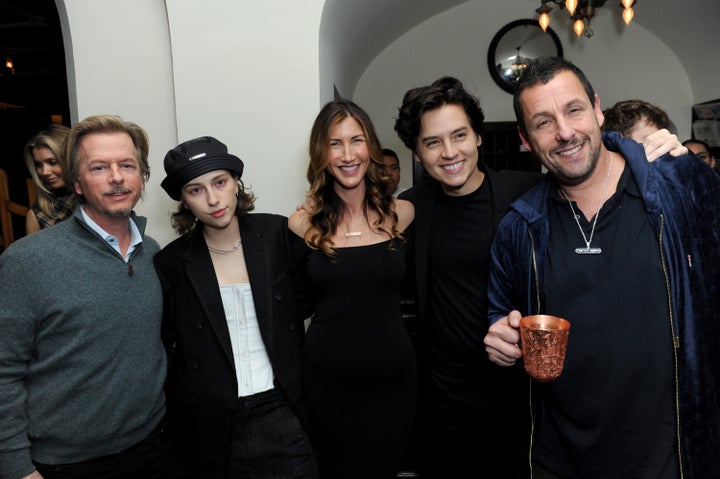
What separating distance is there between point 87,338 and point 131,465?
452 mm

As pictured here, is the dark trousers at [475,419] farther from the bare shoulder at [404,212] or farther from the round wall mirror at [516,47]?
the round wall mirror at [516,47]

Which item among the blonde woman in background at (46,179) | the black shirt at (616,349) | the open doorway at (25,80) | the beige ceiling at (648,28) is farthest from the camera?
the open doorway at (25,80)

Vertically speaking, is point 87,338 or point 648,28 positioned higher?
point 648,28

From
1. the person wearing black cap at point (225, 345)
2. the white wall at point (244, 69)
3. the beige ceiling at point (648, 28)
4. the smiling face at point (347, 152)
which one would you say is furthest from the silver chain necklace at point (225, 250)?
the beige ceiling at point (648, 28)

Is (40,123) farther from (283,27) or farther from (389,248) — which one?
(389,248)

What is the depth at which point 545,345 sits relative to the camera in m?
1.18

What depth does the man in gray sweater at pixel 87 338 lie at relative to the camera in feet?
4.56

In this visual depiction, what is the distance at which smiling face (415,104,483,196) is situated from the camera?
181 cm

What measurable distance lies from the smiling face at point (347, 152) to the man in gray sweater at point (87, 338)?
73 cm

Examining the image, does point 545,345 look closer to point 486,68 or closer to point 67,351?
point 67,351

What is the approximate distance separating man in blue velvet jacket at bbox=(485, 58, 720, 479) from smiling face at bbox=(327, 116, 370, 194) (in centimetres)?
69

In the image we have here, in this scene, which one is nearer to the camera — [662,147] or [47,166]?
[662,147]

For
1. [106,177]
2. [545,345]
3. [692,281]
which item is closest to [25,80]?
[106,177]

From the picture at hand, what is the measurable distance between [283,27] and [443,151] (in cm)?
135
